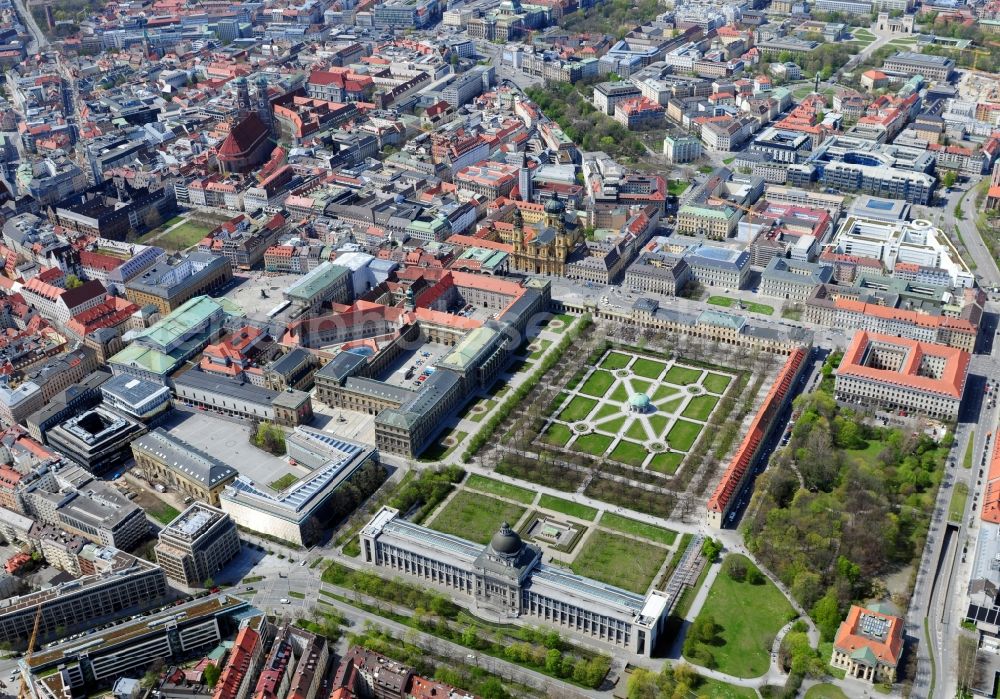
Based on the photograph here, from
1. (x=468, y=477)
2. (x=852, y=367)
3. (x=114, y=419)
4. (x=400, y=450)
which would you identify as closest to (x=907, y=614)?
(x=852, y=367)

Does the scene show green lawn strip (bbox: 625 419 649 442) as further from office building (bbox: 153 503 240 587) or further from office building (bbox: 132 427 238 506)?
office building (bbox: 153 503 240 587)

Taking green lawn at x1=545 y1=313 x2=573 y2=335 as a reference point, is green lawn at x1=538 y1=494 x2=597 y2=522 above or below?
above

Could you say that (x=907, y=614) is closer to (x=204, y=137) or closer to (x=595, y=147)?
(x=595, y=147)

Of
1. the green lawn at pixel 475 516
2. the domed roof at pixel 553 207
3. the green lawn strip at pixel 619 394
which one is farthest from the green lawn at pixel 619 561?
the domed roof at pixel 553 207

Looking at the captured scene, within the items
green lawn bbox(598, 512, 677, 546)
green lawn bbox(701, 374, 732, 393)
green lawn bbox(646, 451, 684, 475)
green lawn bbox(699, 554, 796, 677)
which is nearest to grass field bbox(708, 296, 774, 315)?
green lawn bbox(701, 374, 732, 393)

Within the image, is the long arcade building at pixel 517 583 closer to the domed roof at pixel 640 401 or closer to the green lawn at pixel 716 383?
the domed roof at pixel 640 401
